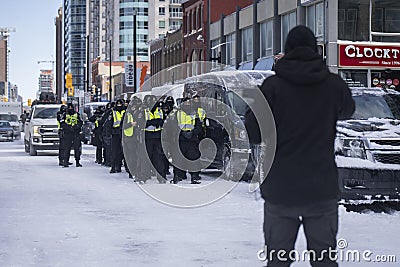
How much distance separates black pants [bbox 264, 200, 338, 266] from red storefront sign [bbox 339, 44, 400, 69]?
1160 inches

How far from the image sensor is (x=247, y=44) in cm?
4881

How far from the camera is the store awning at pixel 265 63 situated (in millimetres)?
41156

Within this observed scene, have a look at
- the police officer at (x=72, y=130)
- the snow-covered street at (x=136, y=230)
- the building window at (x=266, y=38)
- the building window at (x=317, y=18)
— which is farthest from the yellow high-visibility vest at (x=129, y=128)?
the building window at (x=266, y=38)

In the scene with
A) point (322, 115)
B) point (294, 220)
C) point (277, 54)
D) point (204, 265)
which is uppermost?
point (277, 54)

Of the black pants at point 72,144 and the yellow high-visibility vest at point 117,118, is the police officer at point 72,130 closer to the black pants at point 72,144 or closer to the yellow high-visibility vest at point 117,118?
the black pants at point 72,144

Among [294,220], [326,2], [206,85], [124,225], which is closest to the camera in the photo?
[294,220]

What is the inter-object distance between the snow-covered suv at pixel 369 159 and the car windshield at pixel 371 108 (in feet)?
2.03

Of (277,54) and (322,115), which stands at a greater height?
(277,54)

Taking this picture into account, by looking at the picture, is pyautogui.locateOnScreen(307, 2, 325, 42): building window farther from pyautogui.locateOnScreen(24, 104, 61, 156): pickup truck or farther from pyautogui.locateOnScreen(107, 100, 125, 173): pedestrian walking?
pyautogui.locateOnScreen(107, 100, 125, 173): pedestrian walking

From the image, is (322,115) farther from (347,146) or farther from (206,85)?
(206,85)

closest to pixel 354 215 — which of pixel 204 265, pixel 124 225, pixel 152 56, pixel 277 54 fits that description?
pixel 124 225

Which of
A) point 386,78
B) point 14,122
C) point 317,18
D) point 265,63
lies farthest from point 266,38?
point 14,122

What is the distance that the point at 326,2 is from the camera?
3478 cm

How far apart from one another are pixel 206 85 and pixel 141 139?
2.10 m
